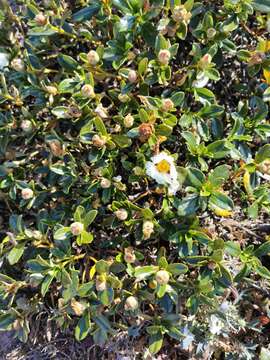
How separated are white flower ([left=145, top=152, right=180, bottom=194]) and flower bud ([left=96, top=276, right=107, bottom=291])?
1.49 ft

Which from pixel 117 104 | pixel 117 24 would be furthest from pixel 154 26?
pixel 117 104

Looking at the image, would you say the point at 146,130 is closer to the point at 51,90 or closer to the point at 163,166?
the point at 163,166

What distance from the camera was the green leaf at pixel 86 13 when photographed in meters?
2.17

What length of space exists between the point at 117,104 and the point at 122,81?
129mm

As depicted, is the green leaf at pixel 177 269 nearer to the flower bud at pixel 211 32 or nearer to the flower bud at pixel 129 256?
the flower bud at pixel 129 256

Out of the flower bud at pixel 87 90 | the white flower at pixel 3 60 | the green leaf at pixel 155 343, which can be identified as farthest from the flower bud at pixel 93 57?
the green leaf at pixel 155 343

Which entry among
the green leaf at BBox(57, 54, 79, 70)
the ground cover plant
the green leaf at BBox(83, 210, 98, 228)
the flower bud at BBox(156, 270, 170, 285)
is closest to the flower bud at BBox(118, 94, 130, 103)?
the ground cover plant

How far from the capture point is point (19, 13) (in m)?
2.47

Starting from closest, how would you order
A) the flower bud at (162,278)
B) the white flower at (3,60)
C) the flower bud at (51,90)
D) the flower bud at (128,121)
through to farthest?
the flower bud at (162,278)
the flower bud at (128,121)
the flower bud at (51,90)
the white flower at (3,60)

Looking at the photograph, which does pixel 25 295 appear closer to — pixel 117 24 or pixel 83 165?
pixel 83 165

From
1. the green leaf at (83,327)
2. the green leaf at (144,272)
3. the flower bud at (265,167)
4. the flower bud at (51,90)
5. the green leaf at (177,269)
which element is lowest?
the green leaf at (83,327)

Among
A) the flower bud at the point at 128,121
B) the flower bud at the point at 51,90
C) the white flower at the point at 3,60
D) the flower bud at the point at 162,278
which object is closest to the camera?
the flower bud at the point at 162,278

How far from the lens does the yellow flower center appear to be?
197 cm

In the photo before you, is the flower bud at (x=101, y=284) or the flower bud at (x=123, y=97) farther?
the flower bud at (x=123, y=97)
